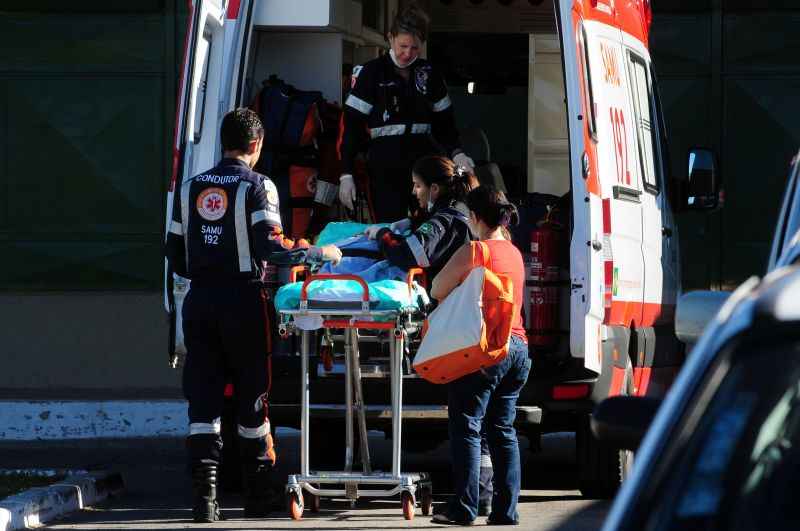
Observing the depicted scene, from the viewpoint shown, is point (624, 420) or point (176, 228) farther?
point (176, 228)

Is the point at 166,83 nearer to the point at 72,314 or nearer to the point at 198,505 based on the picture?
the point at 72,314

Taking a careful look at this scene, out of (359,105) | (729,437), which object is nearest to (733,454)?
(729,437)

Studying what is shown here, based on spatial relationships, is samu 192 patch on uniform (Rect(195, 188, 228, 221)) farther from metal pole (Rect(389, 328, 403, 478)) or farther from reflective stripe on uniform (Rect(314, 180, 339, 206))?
reflective stripe on uniform (Rect(314, 180, 339, 206))

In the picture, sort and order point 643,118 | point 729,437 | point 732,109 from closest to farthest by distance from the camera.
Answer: point 729,437 < point 643,118 < point 732,109

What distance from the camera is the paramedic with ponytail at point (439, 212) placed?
Result: 8.23 meters

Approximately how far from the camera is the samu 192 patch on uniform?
26.2 ft

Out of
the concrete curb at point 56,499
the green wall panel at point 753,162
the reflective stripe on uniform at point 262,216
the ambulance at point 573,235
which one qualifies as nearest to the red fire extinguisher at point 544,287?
the ambulance at point 573,235

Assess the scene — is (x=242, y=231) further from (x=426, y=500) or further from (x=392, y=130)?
(x=392, y=130)

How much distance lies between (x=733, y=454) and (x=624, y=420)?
503 mm

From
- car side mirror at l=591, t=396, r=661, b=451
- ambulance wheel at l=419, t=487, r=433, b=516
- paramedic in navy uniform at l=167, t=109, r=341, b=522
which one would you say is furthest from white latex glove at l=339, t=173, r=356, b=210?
car side mirror at l=591, t=396, r=661, b=451

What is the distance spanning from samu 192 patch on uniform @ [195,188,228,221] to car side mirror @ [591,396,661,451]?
14.7ft

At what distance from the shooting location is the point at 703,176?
31.2 ft

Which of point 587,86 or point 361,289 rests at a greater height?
point 587,86

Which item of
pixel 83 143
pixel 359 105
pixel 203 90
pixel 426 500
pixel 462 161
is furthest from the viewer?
pixel 83 143
